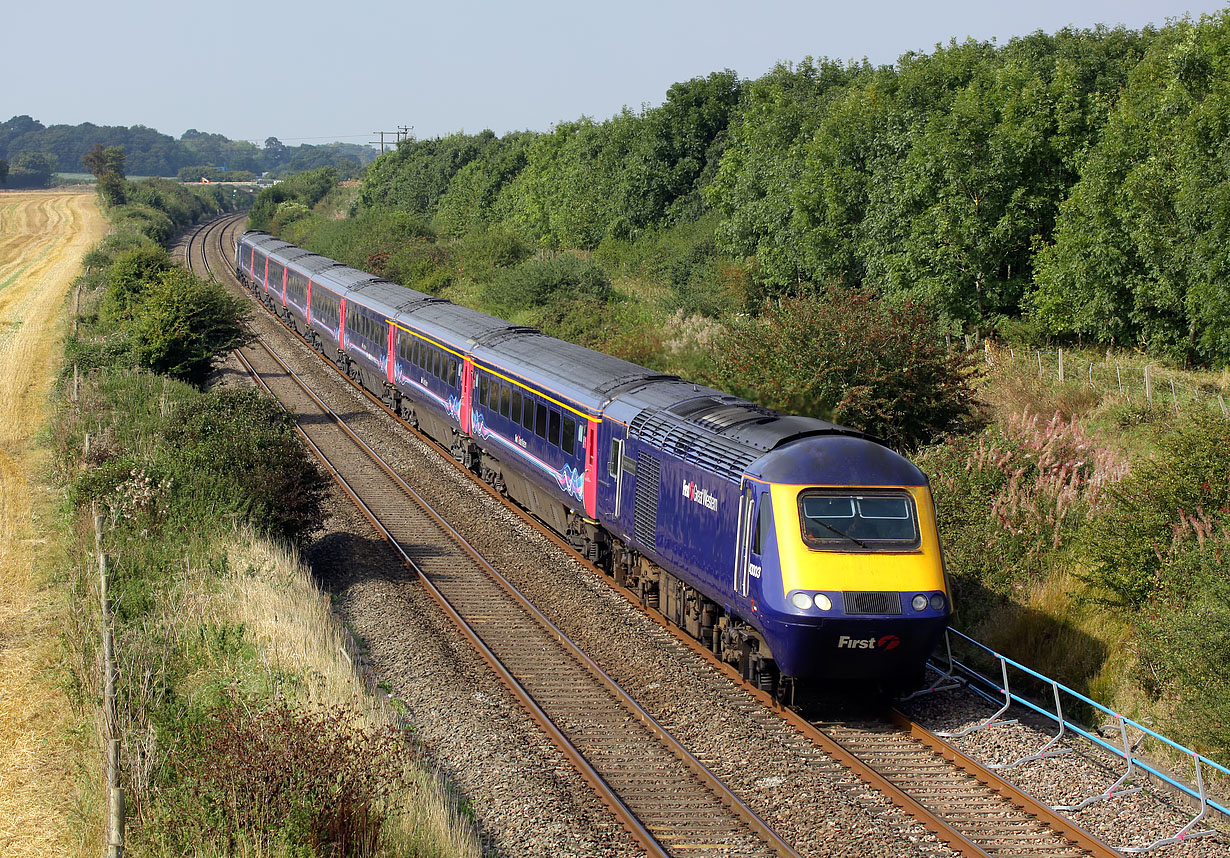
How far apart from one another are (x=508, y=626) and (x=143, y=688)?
5.43 metres

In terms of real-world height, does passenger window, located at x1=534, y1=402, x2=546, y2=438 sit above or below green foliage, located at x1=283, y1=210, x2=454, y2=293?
below

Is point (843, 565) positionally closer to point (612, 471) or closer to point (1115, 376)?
point (612, 471)

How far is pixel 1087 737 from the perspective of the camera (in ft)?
34.5

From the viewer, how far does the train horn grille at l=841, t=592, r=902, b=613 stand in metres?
10.3

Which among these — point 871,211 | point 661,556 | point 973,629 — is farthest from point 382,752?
point 871,211

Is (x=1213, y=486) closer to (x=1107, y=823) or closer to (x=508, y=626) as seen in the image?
(x=1107, y=823)

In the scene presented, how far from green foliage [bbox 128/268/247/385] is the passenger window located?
14.6 metres

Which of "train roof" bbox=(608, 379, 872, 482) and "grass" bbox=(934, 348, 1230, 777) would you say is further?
"train roof" bbox=(608, 379, 872, 482)

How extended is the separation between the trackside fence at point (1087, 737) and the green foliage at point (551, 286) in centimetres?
2533

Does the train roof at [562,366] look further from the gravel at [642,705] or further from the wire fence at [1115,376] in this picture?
the wire fence at [1115,376]

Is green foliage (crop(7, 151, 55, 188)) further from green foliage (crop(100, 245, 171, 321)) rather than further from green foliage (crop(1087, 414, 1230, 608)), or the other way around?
green foliage (crop(1087, 414, 1230, 608))

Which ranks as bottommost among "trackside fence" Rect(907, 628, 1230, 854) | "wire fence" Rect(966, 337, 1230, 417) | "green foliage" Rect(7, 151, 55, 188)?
"trackside fence" Rect(907, 628, 1230, 854)

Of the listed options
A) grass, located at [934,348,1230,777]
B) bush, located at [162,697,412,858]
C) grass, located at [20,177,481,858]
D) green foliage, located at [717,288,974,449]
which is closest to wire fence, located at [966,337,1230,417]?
grass, located at [934,348,1230,777]

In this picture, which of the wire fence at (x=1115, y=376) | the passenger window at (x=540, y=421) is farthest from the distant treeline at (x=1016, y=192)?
the passenger window at (x=540, y=421)
